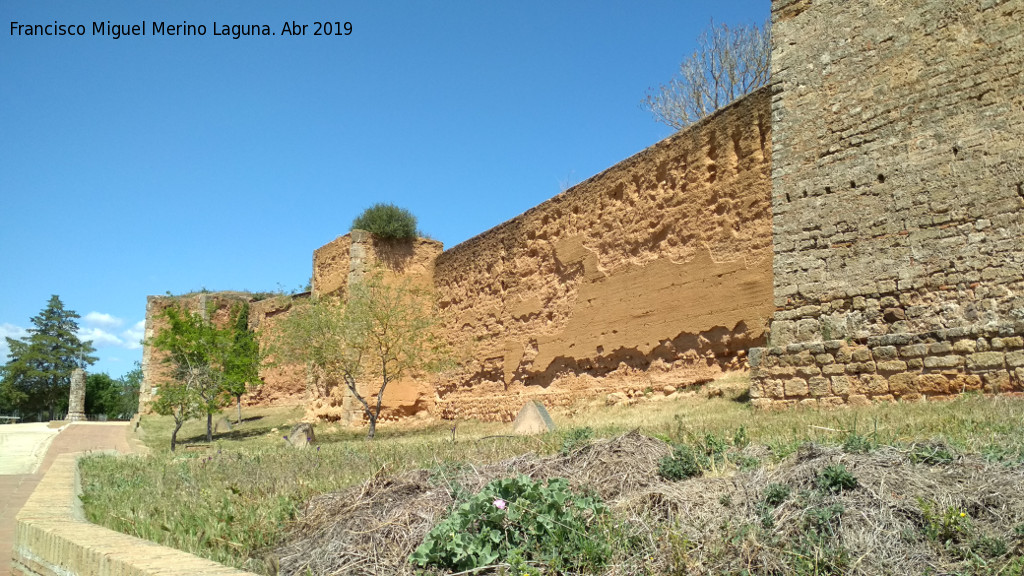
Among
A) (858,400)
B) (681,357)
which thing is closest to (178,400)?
(681,357)

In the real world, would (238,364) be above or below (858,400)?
above

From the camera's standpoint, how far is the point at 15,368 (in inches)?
1978

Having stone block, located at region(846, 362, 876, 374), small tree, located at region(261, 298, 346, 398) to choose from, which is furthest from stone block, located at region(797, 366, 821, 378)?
small tree, located at region(261, 298, 346, 398)

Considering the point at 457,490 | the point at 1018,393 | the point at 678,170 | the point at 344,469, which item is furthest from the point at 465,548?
the point at 678,170

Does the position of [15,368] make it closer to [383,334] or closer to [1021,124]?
[383,334]

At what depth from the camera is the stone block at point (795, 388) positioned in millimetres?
8743

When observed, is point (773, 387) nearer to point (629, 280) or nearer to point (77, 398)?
point (629, 280)

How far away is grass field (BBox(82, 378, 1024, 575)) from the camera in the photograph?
3.29 m

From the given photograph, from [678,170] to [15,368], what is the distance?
5084cm

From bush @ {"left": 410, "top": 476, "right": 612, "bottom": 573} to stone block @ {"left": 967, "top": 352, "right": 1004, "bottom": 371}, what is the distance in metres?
5.13

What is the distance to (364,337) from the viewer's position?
592 inches

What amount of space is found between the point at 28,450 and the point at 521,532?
55.3 feet

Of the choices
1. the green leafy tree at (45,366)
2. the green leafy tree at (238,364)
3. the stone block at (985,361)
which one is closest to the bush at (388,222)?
the green leafy tree at (238,364)

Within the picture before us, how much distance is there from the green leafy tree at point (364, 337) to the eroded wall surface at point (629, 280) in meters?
1.44
